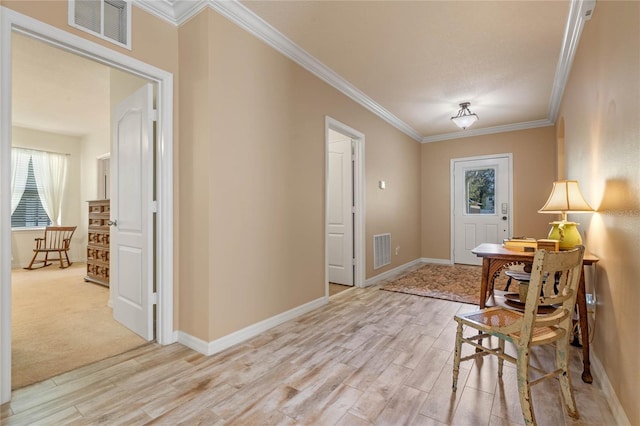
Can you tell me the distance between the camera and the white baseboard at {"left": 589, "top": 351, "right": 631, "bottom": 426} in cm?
146

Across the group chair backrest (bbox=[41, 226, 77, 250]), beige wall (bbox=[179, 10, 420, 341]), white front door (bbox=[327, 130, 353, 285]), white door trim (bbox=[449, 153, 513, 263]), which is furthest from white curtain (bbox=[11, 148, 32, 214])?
white door trim (bbox=[449, 153, 513, 263])

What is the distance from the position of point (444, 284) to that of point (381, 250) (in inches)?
40.2

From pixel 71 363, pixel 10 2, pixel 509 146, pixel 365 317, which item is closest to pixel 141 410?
pixel 71 363

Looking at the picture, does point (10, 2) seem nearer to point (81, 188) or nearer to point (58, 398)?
point (58, 398)

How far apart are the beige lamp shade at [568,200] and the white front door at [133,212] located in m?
3.07

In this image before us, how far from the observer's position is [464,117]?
417 cm

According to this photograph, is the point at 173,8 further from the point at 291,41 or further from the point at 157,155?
the point at 157,155

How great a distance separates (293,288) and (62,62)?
12.1 feet

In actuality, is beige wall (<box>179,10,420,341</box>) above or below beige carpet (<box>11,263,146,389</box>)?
above

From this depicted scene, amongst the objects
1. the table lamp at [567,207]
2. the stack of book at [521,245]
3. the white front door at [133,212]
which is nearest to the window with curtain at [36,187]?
the white front door at [133,212]

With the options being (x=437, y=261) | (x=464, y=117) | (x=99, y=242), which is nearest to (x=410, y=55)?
(x=464, y=117)

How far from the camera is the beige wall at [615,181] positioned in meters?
1.38

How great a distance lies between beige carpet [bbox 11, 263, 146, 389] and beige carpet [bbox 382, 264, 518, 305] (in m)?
3.13

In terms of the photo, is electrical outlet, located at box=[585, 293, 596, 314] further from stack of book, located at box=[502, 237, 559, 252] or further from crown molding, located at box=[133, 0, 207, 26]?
crown molding, located at box=[133, 0, 207, 26]
